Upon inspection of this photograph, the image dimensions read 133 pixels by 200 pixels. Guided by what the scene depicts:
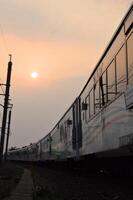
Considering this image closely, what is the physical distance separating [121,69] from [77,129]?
8653 millimetres

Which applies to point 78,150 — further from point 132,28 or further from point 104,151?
point 132,28

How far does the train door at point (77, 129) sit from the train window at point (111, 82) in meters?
6.10

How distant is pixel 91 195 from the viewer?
12109 millimetres

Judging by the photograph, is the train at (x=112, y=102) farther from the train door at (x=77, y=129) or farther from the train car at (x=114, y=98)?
the train door at (x=77, y=129)

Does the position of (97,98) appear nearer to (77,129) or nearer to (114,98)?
(114,98)

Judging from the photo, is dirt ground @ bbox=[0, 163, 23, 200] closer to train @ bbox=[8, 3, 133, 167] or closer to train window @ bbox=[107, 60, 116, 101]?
train @ bbox=[8, 3, 133, 167]

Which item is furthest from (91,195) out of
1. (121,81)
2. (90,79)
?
(90,79)

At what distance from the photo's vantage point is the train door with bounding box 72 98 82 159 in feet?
59.0

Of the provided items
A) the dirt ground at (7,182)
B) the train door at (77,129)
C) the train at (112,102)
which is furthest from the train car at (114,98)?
the train door at (77,129)

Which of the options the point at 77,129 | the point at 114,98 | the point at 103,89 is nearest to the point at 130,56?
the point at 114,98

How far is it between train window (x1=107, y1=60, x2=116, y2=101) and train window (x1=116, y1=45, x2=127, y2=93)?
458 mm

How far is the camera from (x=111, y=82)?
11.3 metres

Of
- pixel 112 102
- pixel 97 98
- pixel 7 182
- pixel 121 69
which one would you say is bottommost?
pixel 7 182

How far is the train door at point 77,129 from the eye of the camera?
59.0 feet
